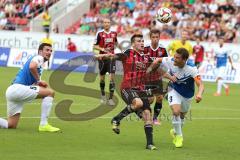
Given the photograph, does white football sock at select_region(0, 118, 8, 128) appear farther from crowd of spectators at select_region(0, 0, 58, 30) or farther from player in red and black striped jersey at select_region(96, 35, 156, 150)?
crowd of spectators at select_region(0, 0, 58, 30)

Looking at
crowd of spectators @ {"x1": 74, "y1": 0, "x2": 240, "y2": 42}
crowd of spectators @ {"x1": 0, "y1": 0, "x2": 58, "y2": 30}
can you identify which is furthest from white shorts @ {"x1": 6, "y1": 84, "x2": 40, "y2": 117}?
crowd of spectators @ {"x1": 0, "y1": 0, "x2": 58, "y2": 30}

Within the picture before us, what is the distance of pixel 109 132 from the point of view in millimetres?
14820

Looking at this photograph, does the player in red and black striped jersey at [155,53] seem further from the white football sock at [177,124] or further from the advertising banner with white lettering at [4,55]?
the advertising banner with white lettering at [4,55]

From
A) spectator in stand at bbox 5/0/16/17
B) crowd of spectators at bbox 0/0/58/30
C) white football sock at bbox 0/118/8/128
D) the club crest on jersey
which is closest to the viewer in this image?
the club crest on jersey

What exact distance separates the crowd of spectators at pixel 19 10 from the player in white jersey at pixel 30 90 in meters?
32.1

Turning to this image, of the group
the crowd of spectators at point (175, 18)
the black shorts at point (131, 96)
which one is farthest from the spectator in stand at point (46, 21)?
the black shorts at point (131, 96)

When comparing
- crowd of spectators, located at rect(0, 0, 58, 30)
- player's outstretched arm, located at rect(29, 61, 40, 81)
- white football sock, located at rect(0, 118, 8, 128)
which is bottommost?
white football sock, located at rect(0, 118, 8, 128)

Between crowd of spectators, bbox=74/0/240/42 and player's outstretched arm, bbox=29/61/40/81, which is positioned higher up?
crowd of spectators, bbox=74/0/240/42

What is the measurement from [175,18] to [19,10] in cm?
1251

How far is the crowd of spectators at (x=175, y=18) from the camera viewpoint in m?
38.4

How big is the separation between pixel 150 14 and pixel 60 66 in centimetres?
853

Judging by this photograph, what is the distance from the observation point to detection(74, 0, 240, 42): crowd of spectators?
1512 inches

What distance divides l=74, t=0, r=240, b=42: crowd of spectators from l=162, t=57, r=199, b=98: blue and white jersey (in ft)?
79.4

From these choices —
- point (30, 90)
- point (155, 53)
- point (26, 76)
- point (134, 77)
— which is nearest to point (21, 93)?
point (30, 90)
